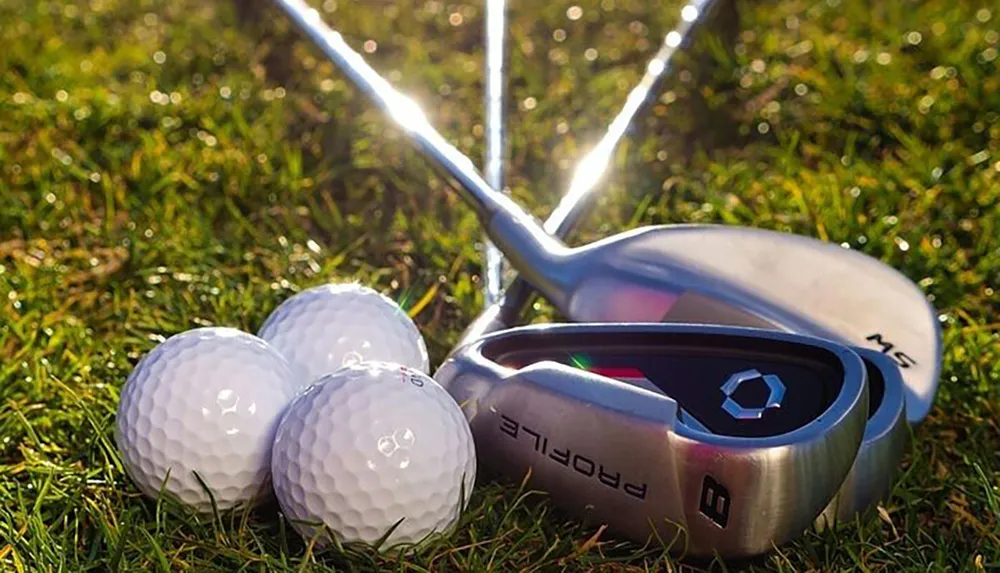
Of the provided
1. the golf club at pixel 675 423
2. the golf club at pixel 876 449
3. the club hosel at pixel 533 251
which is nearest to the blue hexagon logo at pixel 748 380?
the golf club at pixel 675 423

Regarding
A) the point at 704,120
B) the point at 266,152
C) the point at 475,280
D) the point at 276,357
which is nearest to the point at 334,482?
the point at 276,357

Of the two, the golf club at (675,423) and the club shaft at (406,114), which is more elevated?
the club shaft at (406,114)

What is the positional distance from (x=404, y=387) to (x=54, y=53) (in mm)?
3344

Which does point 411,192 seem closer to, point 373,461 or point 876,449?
point 373,461

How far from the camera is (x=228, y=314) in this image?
328 centimetres

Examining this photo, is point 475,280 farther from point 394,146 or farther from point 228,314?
point 394,146

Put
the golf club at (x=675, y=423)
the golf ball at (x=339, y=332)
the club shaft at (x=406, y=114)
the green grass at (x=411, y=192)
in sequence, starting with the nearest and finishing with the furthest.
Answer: the golf club at (x=675, y=423), the green grass at (x=411, y=192), the golf ball at (x=339, y=332), the club shaft at (x=406, y=114)

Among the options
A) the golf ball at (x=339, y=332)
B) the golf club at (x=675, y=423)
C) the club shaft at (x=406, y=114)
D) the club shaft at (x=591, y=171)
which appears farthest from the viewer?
the club shaft at (x=406, y=114)

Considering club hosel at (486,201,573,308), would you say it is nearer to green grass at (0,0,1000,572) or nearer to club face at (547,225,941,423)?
club face at (547,225,941,423)

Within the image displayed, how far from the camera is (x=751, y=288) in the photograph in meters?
2.85

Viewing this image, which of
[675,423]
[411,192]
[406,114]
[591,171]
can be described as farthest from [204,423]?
[411,192]

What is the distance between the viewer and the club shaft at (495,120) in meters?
3.34

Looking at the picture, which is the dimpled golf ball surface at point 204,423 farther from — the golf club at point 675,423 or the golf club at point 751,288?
the golf club at point 751,288

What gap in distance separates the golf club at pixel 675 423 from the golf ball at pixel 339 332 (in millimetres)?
168
